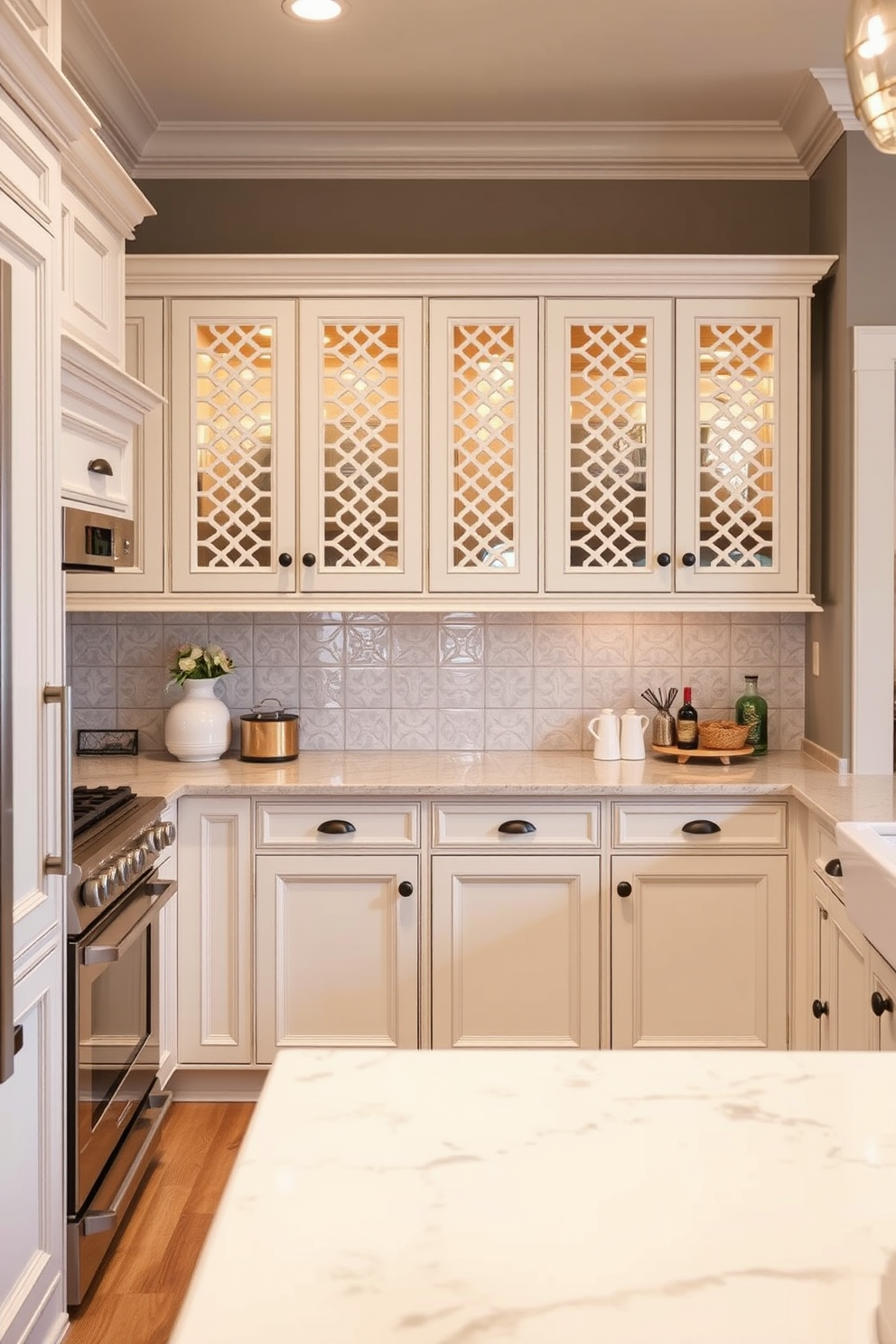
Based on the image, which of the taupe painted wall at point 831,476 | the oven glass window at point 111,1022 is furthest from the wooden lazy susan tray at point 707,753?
the oven glass window at point 111,1022

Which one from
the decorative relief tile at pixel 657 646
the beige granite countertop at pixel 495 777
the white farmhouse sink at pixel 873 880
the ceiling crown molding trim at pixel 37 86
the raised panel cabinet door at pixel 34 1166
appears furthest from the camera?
the decorative relief tile at pixel 657 646

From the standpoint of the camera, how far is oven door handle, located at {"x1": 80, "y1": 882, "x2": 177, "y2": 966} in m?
2.24

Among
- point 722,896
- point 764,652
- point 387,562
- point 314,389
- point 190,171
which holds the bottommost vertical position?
point 722,896

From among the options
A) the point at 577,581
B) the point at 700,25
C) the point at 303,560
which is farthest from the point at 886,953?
the point at 700,25

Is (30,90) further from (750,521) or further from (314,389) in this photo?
(750,521)

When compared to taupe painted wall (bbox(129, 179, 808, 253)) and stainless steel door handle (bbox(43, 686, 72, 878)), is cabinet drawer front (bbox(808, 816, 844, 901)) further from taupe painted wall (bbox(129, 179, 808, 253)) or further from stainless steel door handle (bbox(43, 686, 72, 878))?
taupe painted wall (bbox(129, 179, 808, 253))

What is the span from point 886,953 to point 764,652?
228 cm

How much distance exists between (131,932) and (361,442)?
158 cm

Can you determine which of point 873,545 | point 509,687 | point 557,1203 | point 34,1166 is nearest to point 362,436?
point 509,687

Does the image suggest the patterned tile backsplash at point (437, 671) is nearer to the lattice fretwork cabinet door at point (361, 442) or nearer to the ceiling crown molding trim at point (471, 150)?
the lattice fretwork cabinet door at point (361, 442)

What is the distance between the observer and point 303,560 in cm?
338

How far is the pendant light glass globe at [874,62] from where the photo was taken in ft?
3.76

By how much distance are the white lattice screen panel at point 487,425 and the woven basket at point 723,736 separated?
76 cm

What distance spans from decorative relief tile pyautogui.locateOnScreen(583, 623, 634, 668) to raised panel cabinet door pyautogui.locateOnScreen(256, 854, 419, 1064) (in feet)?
3.19
